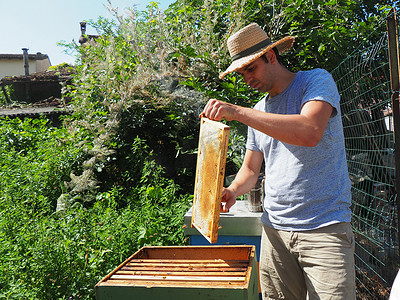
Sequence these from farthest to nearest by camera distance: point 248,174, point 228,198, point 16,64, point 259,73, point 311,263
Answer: point 16,64, point 248,174, point 228,198, point 259,73, point 311,263

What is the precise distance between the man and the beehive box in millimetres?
204

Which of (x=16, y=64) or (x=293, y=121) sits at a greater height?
(x=16, y=64)

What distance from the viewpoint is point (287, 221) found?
6.55 ft

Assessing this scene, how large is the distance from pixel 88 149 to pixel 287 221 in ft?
12.0

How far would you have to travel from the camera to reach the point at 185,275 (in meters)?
1.95

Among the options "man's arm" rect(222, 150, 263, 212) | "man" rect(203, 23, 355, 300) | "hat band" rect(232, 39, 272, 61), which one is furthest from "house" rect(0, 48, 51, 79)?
"man" rect(203, 23, 355, 300)

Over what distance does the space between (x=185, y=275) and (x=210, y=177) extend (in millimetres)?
532

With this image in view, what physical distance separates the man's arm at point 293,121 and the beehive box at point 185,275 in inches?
28.0

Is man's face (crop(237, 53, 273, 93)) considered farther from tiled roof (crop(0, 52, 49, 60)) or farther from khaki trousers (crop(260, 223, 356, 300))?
tiled roof (crop(0, 52, 49, 60))

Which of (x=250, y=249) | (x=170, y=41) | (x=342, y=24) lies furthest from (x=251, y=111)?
(x=170, y=41)

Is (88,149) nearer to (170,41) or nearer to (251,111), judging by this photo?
(170,41)

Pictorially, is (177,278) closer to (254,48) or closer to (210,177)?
(210,177)

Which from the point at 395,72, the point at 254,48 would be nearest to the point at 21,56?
the point at 254,48

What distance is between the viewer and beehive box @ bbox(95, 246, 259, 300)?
5.71 ft
